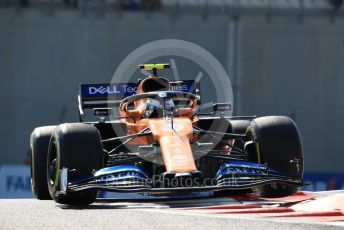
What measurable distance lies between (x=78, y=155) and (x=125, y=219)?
219 centimetres

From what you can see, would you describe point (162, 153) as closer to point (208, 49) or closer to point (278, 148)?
point (278, 148)

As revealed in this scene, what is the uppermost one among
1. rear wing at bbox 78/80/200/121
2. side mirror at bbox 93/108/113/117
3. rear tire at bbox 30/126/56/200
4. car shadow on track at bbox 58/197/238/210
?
rear wing at bbox 78/80/200/121

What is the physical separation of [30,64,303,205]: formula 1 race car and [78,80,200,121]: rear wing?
314mm

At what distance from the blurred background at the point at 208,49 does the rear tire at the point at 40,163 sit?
21535 mm

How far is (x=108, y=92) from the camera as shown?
1447 centimetres

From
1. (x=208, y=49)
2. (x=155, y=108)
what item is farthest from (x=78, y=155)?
(x=208, y=49)

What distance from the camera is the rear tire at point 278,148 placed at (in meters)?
12.2

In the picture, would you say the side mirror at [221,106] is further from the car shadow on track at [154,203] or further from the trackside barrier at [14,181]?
the trackside barrier at [14,181]

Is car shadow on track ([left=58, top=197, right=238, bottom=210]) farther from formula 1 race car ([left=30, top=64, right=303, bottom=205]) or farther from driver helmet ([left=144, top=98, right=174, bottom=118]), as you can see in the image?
driver helmet ([left=144, top=98, right=174, bottom=118])

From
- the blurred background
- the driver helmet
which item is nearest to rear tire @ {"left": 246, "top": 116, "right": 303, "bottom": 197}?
the driver helmet

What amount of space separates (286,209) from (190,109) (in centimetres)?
283

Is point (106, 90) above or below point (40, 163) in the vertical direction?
above

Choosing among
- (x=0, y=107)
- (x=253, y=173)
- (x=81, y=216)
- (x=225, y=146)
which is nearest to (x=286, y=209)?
(x=253, y=173)

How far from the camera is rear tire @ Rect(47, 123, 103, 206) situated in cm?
1158
